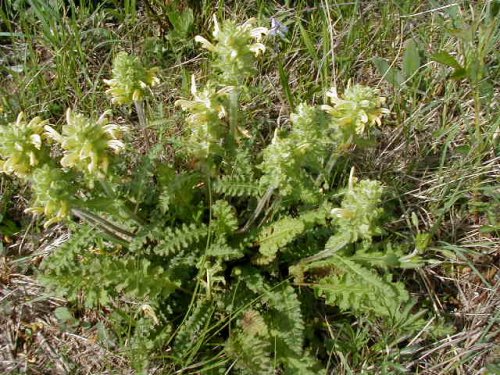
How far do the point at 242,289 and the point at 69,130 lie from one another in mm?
1343

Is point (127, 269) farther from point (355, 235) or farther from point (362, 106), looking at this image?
point (362, 106)

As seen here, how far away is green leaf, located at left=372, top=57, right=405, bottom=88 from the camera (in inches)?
150

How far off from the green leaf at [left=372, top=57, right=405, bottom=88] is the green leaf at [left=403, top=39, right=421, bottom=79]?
0.06m

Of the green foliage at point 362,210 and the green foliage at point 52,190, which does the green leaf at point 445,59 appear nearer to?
the green foliage at point 362,210

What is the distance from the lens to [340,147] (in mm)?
2961

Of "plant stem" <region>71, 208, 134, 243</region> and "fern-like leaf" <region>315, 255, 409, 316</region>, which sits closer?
"plant stem" <region>71, 208, 134, 243</region>

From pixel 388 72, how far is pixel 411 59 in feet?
0.56

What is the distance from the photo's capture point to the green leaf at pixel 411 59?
373cm

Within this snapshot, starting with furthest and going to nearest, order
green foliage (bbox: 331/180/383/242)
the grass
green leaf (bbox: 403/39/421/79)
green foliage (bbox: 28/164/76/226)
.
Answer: green leaf (bbox: 403/39/421/79) < the grass < green foliage (bbox: 331/180/383/242) < green foliage (bbox: 28/164/76/226)

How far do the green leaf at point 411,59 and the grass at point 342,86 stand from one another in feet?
0.06

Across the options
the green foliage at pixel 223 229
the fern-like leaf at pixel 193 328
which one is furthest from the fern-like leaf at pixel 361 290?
the fern-like leaf at pixel 193 328

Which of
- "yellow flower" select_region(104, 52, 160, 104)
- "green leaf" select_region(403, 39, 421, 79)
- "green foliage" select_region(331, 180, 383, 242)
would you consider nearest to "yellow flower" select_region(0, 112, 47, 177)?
"yellow flower" select_region(104, 52, 160, 104)

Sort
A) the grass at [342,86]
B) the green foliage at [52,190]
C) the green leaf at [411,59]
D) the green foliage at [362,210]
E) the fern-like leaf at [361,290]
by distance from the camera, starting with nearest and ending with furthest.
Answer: the green foliage at [52,190]
the green foliage at [362,210]
the fern-like leaf at [361,290]
the grass at [342,86]
the green leaf at [411,59]

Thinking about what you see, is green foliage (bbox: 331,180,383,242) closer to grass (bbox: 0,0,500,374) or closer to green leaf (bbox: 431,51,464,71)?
grass (bbox: 0,0,500,374)
